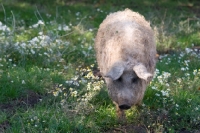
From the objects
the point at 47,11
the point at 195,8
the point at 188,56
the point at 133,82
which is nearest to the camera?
the point at 133,82

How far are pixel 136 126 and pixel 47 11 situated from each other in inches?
288

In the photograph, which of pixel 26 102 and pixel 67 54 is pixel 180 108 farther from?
pixel 67 54

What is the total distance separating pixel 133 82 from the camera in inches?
254

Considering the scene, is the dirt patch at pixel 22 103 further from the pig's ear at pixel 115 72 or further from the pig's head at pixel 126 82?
the pig's ear at pixel 115 72

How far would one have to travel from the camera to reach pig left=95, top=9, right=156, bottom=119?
6.29 meters

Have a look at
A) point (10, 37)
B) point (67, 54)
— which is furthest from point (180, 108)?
point (10, 37)

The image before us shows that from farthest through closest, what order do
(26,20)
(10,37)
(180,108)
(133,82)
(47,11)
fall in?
1. (47,11)
2. (26,20)
3. (10,37)
4. (180,108)
5. (133,82)

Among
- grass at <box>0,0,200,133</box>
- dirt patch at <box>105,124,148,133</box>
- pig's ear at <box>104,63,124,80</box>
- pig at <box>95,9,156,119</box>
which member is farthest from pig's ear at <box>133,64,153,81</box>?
dirt patch at <box>105,124,148,133</box>

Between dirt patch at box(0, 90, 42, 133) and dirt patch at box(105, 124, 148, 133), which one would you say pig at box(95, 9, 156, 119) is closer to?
dirt patch at box(105, 124, 148, 133)

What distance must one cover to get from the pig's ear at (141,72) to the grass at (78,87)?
28.7 inches

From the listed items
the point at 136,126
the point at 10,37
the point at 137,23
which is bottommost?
the point at 136,126

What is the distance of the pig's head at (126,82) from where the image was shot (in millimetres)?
6223

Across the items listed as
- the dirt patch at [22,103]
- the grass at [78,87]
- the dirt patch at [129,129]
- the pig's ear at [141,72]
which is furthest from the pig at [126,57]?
the dirt patch at [22,103]

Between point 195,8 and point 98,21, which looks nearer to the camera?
point 98,21
